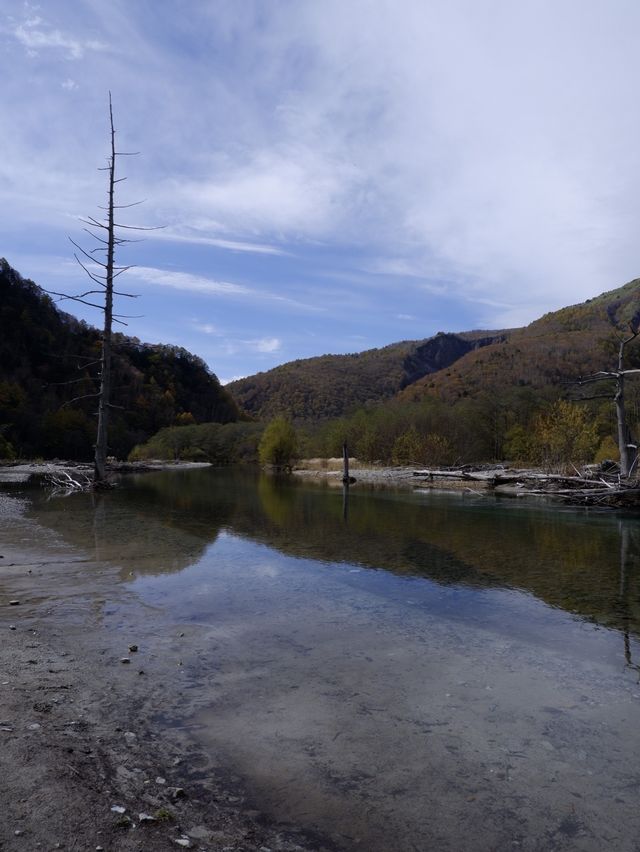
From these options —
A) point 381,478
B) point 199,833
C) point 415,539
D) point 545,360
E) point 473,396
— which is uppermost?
point 545,360

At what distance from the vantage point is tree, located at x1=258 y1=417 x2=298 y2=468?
6034cm

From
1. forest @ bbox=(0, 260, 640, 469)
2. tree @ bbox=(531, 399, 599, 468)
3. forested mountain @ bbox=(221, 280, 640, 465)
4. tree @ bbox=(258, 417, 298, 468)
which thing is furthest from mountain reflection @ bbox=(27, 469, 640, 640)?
tree @ bbox=(258, 417, 298, 468)

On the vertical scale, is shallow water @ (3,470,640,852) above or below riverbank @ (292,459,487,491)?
above

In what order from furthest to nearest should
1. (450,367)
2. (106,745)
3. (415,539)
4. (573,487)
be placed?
(450,367) < (573,487) < (415,539) < (106,745)

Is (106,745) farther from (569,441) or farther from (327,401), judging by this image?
(327,401)

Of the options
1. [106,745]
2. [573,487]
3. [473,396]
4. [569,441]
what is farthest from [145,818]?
[473,396]

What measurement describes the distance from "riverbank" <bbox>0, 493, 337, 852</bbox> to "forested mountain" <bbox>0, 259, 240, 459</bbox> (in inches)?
1615

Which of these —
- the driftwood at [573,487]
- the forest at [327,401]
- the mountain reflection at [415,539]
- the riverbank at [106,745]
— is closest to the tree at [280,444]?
the forest at [327,401]

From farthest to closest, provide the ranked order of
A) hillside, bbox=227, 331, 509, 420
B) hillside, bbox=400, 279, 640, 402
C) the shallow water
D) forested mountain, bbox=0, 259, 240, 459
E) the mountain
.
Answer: hillside, bbox=227, 331, 509, 420, the mountain, hillside, bbox=400, 279, 640, 402, forested mountain, bbox=0, 259, 240, 459, the shallow water

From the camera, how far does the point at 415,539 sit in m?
12.8

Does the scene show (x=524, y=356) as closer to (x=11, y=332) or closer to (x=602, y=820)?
(x=11, y=332)

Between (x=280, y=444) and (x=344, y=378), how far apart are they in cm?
9743

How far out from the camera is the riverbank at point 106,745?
254cm

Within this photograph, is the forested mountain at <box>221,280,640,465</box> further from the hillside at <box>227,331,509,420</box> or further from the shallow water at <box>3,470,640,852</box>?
the shallow water at <box>3,470,640,852</box>
